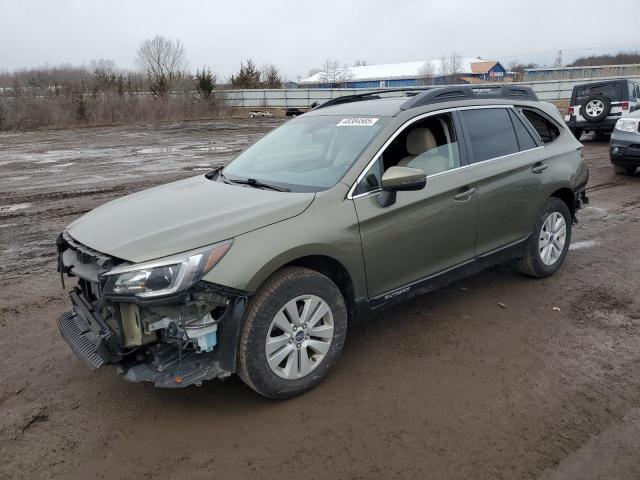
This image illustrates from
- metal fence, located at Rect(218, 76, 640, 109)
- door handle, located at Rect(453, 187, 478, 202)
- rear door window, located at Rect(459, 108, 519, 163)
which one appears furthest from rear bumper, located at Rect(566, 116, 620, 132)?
metal fence, located at Rect(218, 76, 640, 109)

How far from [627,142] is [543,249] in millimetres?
6516

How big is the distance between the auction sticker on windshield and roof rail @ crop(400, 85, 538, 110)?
0.26 m

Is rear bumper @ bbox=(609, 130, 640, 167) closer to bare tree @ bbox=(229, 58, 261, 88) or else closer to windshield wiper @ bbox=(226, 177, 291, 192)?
windshield wiper @ bbox=(226, 177, 291, 192)

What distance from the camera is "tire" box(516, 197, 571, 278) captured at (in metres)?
4.98

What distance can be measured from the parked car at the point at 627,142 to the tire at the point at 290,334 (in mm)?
9023

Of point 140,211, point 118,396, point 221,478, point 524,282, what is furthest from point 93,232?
point 524,282

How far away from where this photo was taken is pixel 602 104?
15.4 meters

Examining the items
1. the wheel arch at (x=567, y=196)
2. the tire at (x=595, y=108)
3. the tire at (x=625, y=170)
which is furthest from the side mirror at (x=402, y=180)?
the tire at (x=595, y=108)

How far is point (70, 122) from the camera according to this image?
95.2 feet

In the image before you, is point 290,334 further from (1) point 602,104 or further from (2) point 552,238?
(1) point 602,104

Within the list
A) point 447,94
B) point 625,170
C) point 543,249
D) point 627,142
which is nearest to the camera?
point 447,94

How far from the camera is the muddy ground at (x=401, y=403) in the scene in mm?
2779

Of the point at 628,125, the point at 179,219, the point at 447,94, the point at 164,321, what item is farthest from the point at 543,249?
the point at 628,125

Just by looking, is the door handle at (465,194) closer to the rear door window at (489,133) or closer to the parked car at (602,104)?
the rear door window at (489,133)
